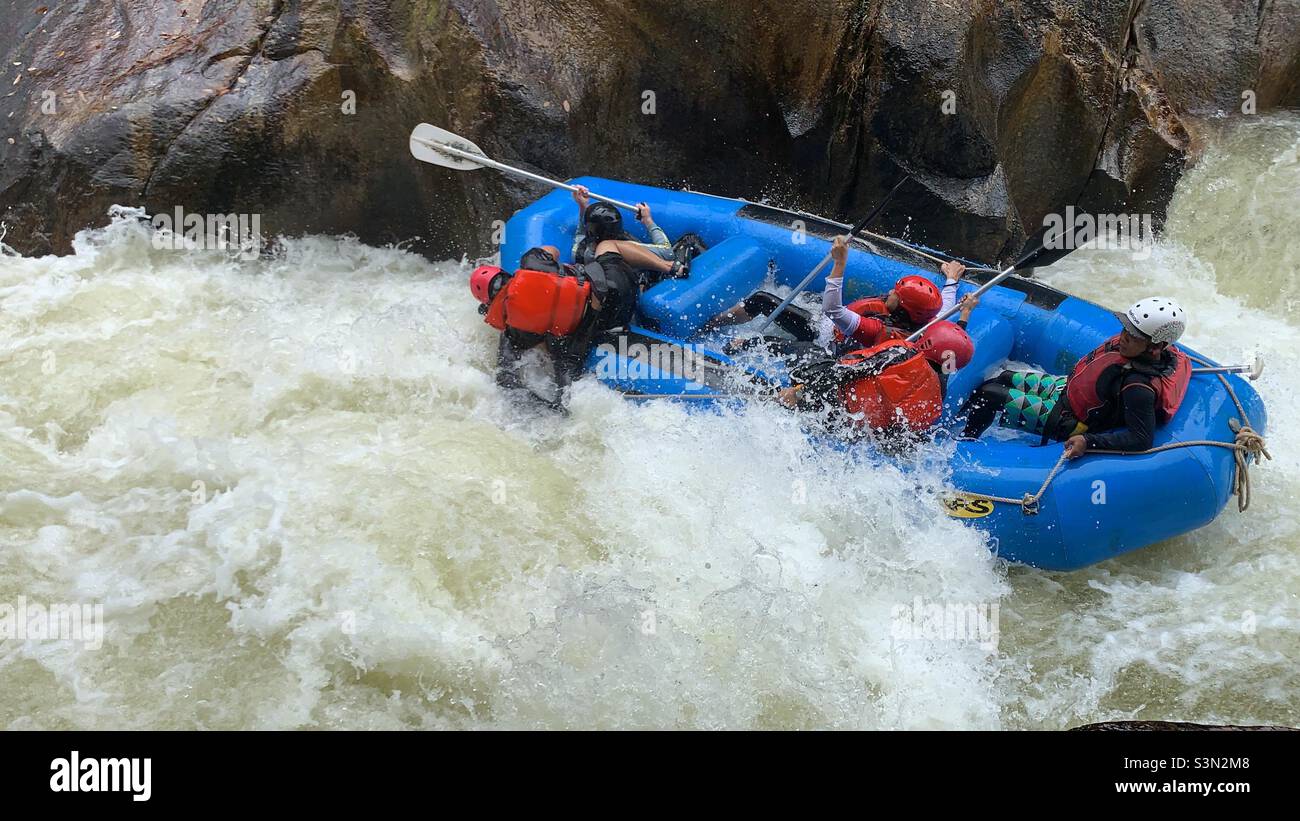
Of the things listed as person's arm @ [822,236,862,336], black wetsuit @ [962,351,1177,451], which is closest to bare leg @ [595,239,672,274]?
person's arm @ [822,236,862,336]

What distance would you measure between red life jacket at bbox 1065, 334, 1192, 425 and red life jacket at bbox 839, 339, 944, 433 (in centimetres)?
59

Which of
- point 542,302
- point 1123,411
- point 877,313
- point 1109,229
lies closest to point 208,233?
point 542,302

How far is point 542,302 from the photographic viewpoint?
17.5 ft

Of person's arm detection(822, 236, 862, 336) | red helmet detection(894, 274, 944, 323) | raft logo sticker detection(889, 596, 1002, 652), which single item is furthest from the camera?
red helmet detection(894, 274, 944, 323)

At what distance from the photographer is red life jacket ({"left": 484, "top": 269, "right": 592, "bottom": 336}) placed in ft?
17.5

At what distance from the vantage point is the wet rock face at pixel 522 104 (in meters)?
6.61

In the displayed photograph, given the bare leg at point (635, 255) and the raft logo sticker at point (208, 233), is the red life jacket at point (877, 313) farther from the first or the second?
the raft logo sticker at point (208, 233)

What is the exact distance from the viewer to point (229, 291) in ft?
21.3

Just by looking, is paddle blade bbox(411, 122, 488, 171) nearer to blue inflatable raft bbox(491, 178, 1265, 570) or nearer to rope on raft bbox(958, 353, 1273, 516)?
blue inflatable raft bbox(491, 178, 1265, 570)

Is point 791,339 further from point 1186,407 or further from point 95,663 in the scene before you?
point 95,663

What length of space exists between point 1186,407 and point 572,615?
2.87m

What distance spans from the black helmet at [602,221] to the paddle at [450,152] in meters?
0.30

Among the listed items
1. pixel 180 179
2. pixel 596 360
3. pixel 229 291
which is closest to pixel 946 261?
pixel 596 360

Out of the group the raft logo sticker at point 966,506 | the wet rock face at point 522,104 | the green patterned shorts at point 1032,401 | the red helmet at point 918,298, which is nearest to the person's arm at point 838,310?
the red helmet at point 918,298
